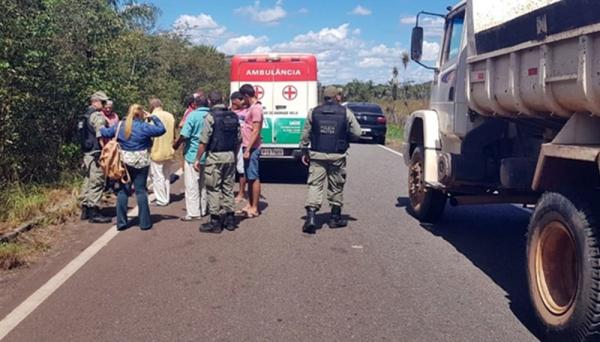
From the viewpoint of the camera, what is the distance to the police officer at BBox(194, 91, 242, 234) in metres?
8.98

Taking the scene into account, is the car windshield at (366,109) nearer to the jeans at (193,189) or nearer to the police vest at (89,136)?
the jeans at (193,189)

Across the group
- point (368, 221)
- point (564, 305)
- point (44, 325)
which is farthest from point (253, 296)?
point (368, 221)

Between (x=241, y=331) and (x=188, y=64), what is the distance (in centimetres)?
3065

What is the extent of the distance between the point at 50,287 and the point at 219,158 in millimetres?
3078

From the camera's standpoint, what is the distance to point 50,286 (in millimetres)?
6477

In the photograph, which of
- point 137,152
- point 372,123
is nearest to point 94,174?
point 137,152

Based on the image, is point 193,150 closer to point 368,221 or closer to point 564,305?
point 368,221

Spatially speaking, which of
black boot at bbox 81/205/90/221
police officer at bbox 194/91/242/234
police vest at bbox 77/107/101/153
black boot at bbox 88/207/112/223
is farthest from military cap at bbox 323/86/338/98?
black boot at bbox 81/205/90/221

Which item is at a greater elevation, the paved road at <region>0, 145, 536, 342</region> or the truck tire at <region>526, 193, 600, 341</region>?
the truck tire at <region>526, 193, 600, 341</region>

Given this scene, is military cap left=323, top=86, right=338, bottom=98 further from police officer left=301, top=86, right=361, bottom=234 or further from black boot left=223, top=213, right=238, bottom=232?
black boot left=223, top=213, right=238, bottom=232

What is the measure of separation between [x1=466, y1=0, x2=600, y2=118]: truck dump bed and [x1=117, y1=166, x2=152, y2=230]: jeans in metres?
4.14

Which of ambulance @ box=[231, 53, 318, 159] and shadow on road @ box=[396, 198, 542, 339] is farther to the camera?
ambulance @ box=[231, 53, 318, 159]

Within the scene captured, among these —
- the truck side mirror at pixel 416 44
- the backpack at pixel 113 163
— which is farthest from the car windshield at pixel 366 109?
the backpack at pixel 113 163

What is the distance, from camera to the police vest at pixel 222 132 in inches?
353
